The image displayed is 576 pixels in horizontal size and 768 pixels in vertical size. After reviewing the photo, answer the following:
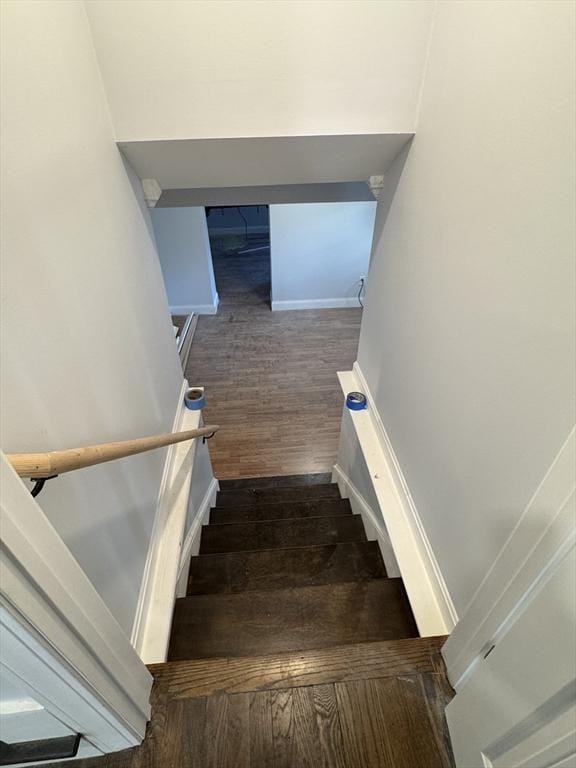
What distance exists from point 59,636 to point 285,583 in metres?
1.25

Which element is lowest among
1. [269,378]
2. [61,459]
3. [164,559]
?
[269,378]

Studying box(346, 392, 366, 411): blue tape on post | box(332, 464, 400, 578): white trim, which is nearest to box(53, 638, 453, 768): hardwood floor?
box(332, 464, 400, 578): white trim

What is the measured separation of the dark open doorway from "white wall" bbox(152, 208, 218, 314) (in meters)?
0.41

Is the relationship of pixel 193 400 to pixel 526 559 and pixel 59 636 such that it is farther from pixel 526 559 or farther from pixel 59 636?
pixel 526 559

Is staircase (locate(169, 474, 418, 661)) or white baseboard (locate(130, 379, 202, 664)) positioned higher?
white baseboard (locate(130, 379, 202, 664))

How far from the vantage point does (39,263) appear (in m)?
0.73

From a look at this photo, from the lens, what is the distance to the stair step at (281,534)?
6.80 ft

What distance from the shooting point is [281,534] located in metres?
2.10

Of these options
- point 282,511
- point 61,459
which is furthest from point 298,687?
point 282,511

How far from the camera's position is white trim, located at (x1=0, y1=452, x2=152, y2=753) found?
1.68 feet

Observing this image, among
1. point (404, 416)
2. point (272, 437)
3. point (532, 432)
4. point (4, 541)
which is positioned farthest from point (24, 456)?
point (272, 437)

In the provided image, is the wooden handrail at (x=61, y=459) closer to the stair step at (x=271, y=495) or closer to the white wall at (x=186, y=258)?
the stair step at (x=271, y=495)

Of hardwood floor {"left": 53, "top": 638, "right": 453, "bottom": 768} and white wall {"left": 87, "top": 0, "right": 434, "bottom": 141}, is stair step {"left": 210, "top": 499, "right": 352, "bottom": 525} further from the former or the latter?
white wall {"left": 87, "top": 0, "right": 434, "bottom": 141}

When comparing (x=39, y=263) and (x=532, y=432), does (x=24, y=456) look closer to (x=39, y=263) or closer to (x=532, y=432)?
(x=39, y=263)
